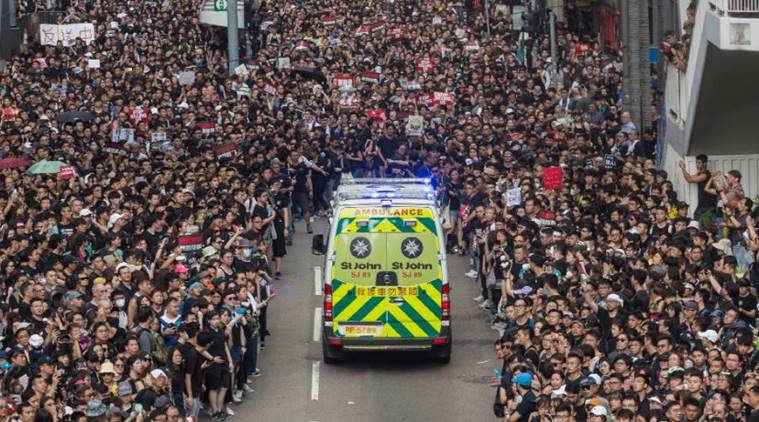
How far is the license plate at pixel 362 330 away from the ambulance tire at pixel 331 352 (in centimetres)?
57

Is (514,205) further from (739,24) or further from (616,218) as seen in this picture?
(739,24)

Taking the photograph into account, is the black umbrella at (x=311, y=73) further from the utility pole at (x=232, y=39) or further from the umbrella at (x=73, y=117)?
the umbrella at (x=73, y=117)

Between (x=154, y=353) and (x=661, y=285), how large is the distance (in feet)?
18.8

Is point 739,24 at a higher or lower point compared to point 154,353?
higher

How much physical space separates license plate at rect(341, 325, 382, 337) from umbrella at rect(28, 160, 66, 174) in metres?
8.25

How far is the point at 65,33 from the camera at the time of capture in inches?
1746

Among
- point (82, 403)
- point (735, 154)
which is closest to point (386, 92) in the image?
point (735, 154)

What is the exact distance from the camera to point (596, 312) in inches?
842

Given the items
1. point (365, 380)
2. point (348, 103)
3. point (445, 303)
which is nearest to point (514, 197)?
point (445, 303)

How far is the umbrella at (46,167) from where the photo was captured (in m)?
30.4

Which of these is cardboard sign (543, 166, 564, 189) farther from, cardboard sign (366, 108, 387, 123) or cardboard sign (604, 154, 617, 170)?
cardboard sign (366, 108, 387, 123)

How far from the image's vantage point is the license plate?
78.4 ft

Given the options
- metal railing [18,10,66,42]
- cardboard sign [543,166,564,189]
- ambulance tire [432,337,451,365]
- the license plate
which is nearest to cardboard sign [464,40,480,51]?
metal railing [18,10,66,42]

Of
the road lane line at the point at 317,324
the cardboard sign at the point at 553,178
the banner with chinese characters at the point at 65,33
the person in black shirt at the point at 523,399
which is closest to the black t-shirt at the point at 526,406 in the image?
the person in black shirt at the point at 523,399
